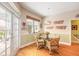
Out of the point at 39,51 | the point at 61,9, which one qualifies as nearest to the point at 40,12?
the point at 61,9

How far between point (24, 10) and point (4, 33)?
2.24 feet

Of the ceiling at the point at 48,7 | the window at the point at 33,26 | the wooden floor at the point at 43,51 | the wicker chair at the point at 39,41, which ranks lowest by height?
the wooden floor at the point at 43,51

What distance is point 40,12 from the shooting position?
79.4 inches

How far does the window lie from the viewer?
200cm

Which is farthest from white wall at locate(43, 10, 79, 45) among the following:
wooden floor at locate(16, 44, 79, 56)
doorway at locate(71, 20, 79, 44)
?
wooden floor at locate(16, 44, 79, 56)

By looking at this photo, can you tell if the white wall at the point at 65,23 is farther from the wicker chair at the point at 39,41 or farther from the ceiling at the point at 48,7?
the wicker chair at the point at 39,41

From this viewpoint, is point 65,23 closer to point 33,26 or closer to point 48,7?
point 48,7

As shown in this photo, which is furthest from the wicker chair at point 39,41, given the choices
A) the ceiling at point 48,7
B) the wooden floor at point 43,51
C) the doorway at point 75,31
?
the doorway at point 75,31

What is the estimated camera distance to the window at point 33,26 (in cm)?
200

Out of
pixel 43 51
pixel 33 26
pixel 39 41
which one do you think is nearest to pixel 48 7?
pixel 33 26

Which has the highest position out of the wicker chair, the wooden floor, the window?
the window

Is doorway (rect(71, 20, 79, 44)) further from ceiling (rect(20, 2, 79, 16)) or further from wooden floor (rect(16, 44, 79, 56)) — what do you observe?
ceiling (rect(20, 2, 79, 16))

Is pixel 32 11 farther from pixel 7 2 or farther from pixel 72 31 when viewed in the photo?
pixel 72 31

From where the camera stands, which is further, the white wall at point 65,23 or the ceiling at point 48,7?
the white wall at point 65,23
